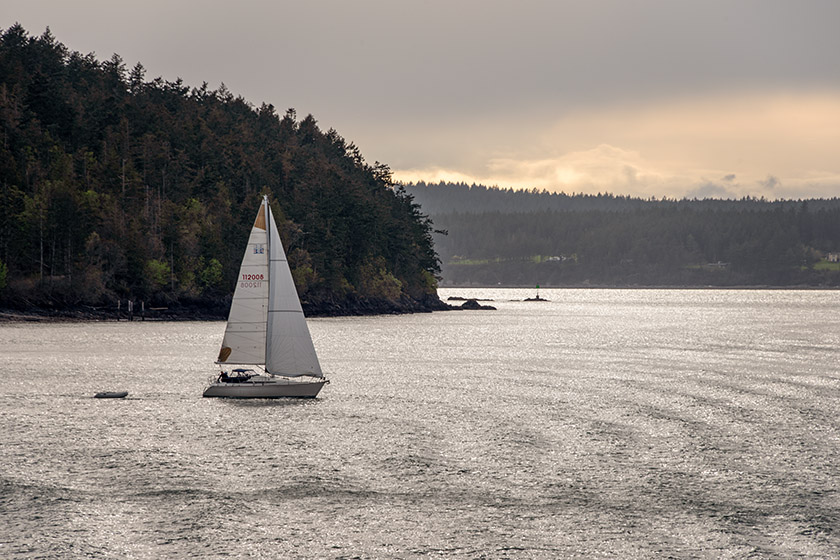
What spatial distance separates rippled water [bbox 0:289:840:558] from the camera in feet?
77.3

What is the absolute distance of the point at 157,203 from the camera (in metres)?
142

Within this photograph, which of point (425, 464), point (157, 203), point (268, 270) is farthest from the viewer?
point (157, 203)

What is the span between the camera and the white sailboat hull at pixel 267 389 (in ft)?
154

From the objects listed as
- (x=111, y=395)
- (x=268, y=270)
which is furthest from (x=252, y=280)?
(x=111, y=395)

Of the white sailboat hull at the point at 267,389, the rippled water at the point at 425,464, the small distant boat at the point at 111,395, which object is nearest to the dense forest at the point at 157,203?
the rippled water at the point at 425,464

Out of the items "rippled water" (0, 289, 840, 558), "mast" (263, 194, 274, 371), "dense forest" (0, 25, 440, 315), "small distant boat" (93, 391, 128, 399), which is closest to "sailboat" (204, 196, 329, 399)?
"mast" (263, 194, 274, 371)

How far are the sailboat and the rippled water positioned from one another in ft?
8.17

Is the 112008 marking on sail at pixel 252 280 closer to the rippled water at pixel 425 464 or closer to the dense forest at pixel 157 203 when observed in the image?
the rippled water at pixel 425 464

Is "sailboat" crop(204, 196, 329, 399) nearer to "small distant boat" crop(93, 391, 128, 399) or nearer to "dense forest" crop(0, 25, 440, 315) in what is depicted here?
"small distant boat" crop(93, 391, 128, 399)

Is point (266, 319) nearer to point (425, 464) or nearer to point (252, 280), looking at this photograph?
point (252, 280)

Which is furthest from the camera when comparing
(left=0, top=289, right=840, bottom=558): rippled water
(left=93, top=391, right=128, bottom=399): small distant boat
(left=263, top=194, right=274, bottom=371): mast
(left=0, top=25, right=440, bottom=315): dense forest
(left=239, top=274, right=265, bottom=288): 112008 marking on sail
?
(left=0, top=25, right=440, bottom=315): dense forest

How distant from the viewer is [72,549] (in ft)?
73.5

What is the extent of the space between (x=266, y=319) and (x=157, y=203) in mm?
102665

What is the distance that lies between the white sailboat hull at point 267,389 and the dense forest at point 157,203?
81.3m
